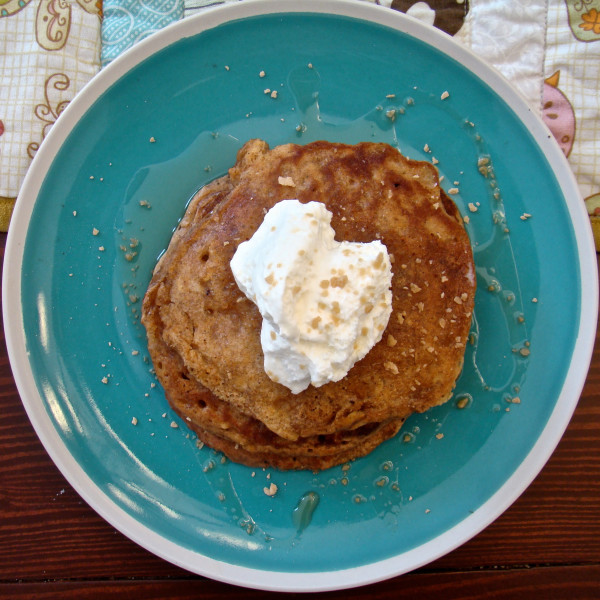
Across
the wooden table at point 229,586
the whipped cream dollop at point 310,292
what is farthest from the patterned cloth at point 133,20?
the whipped cream dollop at point 310,292

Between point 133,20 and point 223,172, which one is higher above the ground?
point 133,20

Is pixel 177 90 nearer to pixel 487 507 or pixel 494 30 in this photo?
pixel 494 30

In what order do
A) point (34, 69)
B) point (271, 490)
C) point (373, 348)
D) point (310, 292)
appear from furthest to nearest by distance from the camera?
point (34, 69), point (271, 490), point (373, 348), point (310, 292)

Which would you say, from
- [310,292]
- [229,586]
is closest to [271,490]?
[229,586]

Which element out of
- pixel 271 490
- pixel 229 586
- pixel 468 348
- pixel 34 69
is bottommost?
pixel 229 586

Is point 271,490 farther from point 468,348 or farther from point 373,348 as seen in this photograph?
point 468,348

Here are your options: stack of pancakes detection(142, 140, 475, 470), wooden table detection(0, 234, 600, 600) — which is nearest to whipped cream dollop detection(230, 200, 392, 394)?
stack of pancakes detection(142, 140, 475, 470)

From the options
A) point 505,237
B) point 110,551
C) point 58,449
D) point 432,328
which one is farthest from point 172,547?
point 505,237
